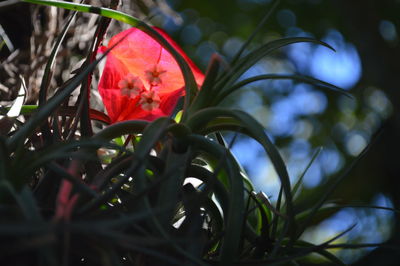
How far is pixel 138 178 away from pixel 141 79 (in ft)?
0.64

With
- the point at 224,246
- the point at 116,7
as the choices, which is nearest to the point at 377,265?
the point at 224,246

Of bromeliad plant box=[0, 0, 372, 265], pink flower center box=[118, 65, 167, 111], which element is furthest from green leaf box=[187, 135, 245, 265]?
pink flower center box=[118, 65, 167, 111]

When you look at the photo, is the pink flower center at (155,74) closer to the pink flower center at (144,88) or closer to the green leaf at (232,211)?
the pink flower center at (144,88)

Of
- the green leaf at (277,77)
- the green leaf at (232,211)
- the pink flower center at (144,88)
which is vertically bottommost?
the green leaf at (232,211)

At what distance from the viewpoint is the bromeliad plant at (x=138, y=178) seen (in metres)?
0.28

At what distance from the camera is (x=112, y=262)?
0.29 metres

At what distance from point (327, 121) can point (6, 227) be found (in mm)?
2955

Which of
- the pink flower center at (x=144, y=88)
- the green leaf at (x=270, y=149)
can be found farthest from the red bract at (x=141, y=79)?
the green leaf at (x=270, y=149)

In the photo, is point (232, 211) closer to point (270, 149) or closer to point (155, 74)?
point (270, 149)

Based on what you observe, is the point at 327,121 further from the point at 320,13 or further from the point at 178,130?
the point at 178,130

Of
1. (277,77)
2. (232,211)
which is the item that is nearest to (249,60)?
(277,77)

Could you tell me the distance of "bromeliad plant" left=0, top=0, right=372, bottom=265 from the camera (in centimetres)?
28

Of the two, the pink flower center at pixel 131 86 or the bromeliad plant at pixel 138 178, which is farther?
the pink flower center at pixel 131 86

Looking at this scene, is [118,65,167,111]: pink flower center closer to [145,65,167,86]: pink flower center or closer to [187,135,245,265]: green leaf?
[145,65,167,86]: pink flower center
